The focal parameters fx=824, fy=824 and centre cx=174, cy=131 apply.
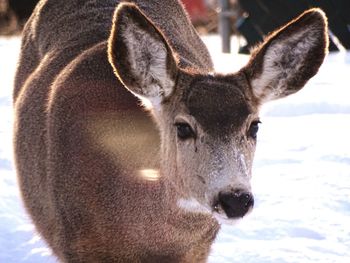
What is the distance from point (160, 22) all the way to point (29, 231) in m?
1.65

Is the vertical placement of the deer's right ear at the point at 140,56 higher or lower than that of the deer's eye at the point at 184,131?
higher

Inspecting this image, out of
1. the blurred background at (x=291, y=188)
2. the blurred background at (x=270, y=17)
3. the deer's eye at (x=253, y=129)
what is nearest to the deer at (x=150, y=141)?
the deer's eye at (x=253, y=129)

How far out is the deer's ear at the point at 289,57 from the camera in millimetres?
4016

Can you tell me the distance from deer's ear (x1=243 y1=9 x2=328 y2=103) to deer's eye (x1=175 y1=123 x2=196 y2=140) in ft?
1.54

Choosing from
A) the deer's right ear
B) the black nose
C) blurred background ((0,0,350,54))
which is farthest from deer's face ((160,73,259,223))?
blurred background ((0,0,350,54))

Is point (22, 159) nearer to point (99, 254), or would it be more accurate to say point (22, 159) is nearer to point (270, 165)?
point (99, 254)

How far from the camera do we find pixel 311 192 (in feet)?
20.3

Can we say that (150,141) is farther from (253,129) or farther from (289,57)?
(289,57)

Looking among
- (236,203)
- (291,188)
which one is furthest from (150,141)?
(291,188)

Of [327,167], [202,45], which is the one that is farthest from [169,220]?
[327,167]

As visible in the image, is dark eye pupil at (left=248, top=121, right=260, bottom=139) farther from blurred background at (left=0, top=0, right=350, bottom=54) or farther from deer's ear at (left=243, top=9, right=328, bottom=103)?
blurred background at (left=0, top=0, right=350, bottom=54)

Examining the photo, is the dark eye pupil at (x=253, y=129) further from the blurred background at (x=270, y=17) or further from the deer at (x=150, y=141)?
the blurred background at (x=270, y=17)

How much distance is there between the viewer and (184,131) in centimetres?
385

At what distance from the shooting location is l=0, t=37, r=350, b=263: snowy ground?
5207 mm
